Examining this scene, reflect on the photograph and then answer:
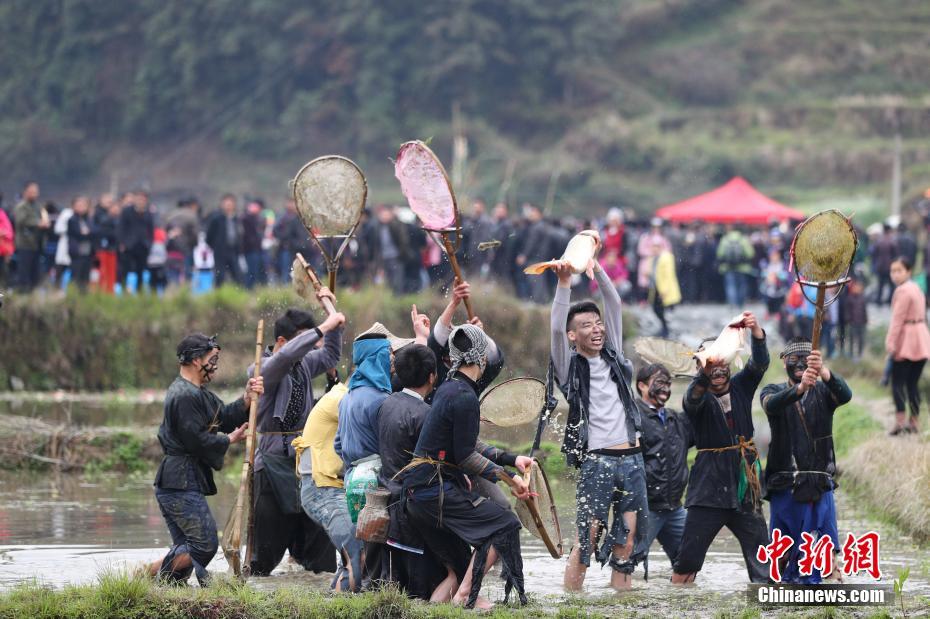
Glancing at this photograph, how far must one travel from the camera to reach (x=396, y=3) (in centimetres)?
5206

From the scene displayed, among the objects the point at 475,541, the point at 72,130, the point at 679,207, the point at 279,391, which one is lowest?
the point at 475,541

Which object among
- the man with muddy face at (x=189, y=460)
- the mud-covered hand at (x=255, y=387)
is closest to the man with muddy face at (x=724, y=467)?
the mud-covered hand at (x=255, y=387)

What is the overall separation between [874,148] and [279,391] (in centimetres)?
4326

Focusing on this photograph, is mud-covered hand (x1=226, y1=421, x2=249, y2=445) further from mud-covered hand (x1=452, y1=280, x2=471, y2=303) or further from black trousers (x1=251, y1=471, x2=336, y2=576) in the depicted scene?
mud-covered hand (x1=452, y1=280, x2=471, y2=303)

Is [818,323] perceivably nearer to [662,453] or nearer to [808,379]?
[808,379]

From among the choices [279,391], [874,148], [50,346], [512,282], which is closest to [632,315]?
[512,282]

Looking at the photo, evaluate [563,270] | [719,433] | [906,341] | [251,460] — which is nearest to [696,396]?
[719,433]

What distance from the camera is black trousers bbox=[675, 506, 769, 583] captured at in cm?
910

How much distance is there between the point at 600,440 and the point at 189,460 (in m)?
2.39

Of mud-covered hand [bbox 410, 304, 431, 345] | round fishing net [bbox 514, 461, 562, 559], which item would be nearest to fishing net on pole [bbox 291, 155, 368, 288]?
mud-covered hand [bbox 410, 304, 431, 345]

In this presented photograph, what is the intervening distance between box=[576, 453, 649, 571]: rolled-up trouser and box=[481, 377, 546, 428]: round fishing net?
1.45 ft

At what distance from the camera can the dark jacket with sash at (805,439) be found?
8961mm

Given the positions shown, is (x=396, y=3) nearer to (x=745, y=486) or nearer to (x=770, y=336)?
(x=770, y=336)

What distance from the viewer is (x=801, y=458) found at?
900cm
